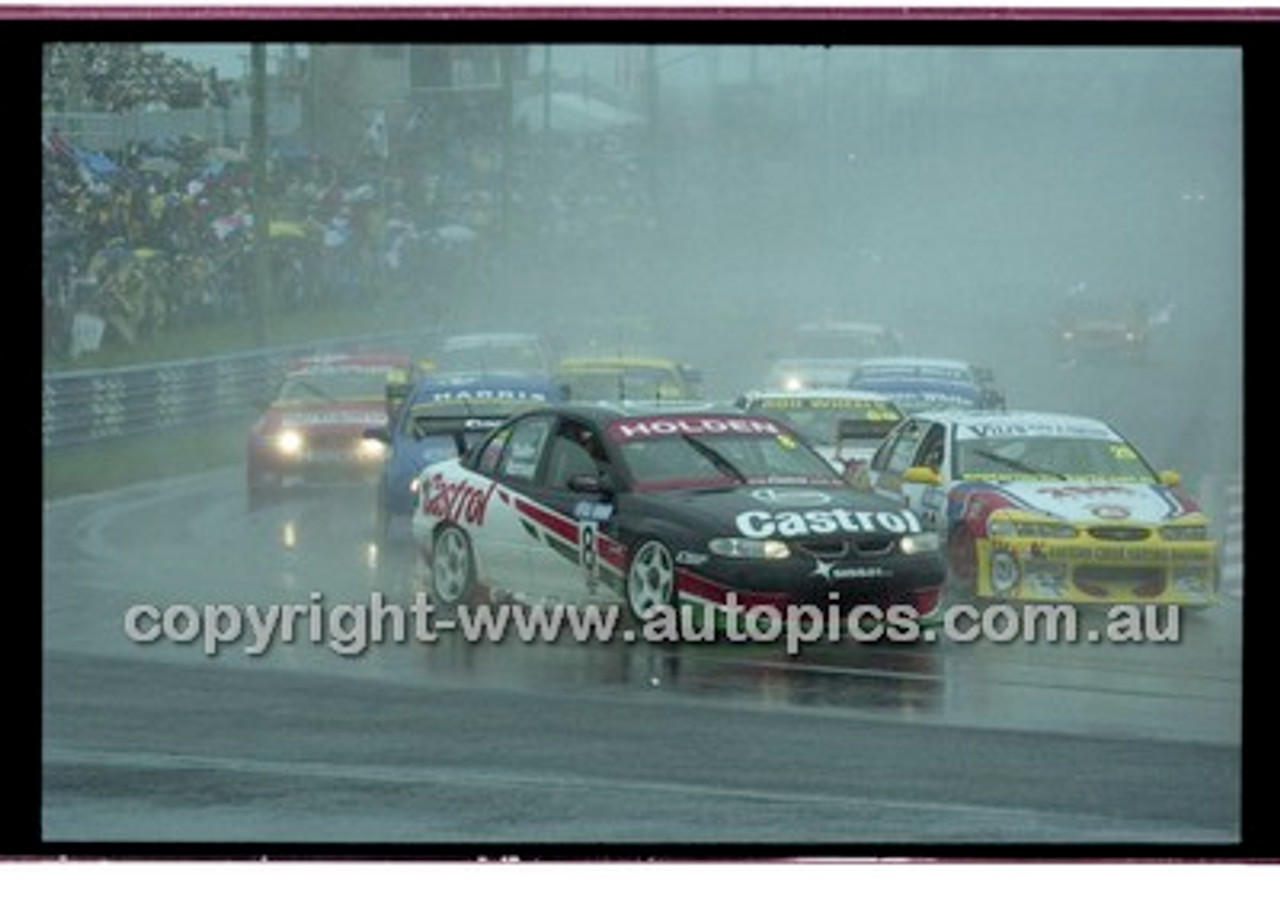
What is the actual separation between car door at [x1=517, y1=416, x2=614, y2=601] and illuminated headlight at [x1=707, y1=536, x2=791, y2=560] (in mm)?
549

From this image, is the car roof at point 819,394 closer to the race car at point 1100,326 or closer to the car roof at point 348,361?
the race car at point 1100,326

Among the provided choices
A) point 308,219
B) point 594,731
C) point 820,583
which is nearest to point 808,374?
point 820,583

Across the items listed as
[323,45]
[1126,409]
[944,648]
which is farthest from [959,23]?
[1126,409]

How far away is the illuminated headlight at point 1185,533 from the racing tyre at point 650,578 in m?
2.46

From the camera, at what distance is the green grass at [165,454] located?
1599 centimetres

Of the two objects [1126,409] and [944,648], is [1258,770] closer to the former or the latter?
[944,648]

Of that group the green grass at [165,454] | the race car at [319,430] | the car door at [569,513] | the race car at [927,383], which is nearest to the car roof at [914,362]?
the race car at [927,383]

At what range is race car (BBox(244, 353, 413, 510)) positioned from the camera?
17.0m

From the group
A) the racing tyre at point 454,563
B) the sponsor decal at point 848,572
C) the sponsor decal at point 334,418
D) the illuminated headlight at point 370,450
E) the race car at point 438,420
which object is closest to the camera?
the sponsor decal at point 848,572

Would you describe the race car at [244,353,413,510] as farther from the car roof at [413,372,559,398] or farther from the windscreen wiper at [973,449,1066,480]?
the windscreen wiper at [973,449,1066,480]

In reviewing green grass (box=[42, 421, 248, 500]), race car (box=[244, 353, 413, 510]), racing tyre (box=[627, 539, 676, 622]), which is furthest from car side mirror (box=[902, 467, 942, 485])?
green grass (box=[42, 421, 248, 500])

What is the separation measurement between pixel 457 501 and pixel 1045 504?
2.76 m

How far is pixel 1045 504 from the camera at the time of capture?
16.5m

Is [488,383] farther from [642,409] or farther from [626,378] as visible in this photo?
[626,378]
